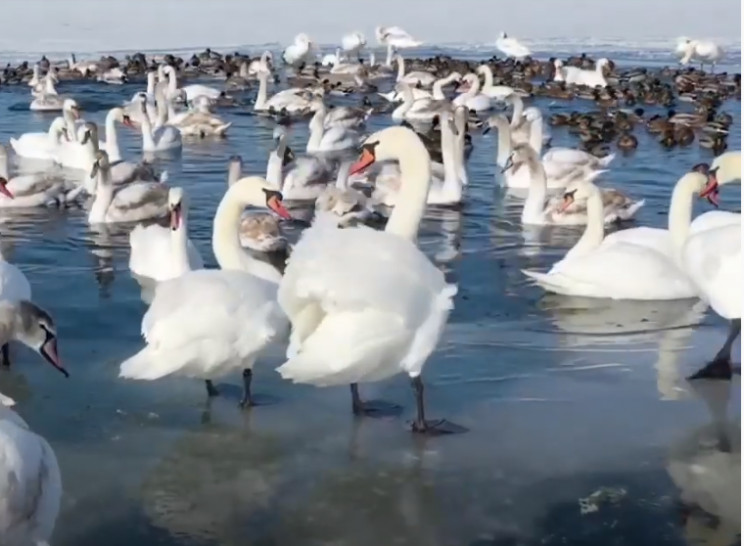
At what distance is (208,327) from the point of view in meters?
6.34

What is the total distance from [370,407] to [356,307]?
1.03m

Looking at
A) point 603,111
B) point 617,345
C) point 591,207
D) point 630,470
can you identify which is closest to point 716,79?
point 603,111

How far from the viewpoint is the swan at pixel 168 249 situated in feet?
31.7

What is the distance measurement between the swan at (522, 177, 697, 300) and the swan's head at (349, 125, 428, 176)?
2258mm

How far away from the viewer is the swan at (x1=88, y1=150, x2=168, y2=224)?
1311cm

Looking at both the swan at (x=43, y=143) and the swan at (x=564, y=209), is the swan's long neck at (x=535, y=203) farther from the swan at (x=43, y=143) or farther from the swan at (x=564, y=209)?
the swan at (x=43, y=143)

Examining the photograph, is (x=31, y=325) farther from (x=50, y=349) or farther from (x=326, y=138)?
(x=326, y=138)

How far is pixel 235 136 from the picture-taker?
21906mm

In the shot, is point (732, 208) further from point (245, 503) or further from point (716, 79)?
point (716, 79)

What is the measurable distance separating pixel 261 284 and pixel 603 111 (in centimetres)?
1823

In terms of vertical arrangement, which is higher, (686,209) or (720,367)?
(686,209)

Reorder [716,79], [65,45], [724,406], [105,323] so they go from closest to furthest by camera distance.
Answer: [724,406], [105,323], [716,79], [65,45]

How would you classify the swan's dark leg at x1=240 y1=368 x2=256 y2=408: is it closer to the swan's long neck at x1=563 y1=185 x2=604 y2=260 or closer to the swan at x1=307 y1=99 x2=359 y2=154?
the swan's long neck at x1=563 y1=185 x2=604 y2=260

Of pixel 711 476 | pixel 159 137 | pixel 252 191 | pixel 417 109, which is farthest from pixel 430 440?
pixel 417 109
